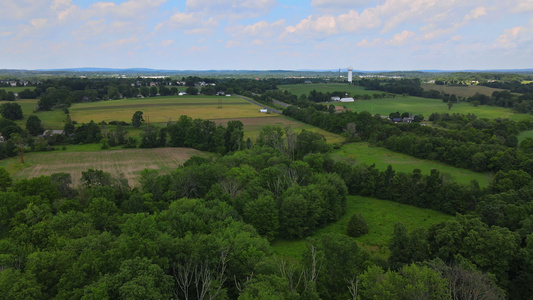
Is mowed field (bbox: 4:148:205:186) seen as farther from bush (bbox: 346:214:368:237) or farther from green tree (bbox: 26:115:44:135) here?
bush (bbox: 346:214:368:237)

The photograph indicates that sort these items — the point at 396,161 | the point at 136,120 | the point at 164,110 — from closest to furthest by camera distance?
the point at 396,161 → the point at 136,120 → the point at 164,110

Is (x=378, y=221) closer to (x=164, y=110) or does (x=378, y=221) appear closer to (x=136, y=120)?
(x=136, y=120)

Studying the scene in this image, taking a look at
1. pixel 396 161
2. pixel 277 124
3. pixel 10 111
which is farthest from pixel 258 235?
pixel 10 111

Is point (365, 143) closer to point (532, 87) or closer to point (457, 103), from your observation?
point (457, 103)

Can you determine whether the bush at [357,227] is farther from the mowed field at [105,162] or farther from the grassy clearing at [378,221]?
the mowed field at [105,162]

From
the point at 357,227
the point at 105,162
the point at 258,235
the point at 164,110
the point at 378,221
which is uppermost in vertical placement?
the point at 164,110

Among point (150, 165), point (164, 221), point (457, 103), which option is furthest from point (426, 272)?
point (457, 103)

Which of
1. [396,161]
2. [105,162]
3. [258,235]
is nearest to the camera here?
[258,235]
